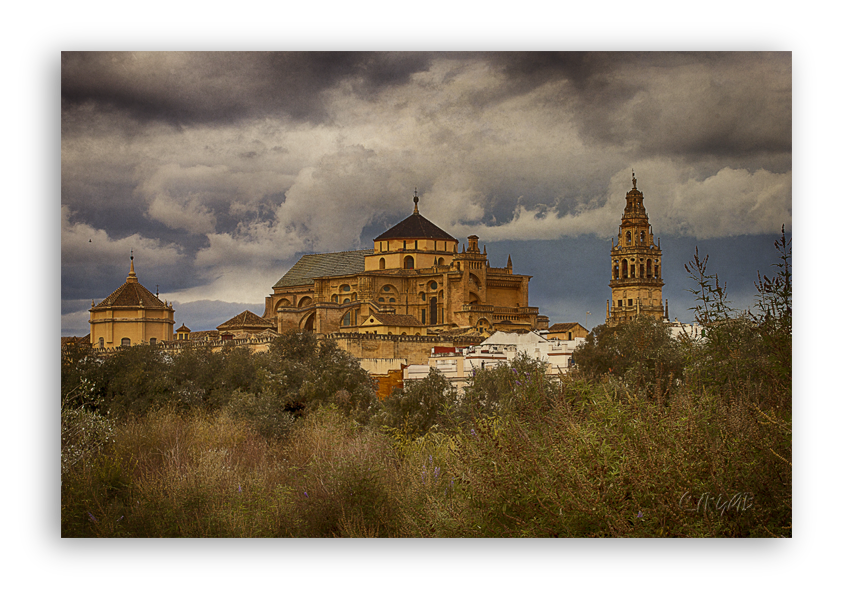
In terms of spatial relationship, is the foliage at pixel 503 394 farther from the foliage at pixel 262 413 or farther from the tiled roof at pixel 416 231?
the tiled roof at pixel 416 231

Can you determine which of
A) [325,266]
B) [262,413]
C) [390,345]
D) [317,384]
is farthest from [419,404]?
[325,266]

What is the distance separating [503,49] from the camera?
18.0ft

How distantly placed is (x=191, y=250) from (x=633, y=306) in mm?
14120

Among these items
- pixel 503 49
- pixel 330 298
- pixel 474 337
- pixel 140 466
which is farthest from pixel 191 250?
pixel 330 298

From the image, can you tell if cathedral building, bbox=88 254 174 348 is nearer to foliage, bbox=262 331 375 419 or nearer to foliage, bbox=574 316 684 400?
foliage, bbox=262 331 375 419

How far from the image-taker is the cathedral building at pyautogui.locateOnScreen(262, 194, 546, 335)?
5547 centimetres

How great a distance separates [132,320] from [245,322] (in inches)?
1110

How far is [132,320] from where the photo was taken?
79.7 feet

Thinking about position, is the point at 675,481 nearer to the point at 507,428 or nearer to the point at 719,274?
the point at 507,428

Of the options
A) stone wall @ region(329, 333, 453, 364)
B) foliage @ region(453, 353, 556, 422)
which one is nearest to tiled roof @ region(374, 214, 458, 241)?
stone wall @ region(329, 333, 453, 364)

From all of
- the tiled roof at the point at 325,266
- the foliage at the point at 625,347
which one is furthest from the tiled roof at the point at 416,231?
the foliage at the point at 625,347

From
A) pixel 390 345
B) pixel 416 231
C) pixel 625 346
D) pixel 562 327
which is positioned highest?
pixel 416 231

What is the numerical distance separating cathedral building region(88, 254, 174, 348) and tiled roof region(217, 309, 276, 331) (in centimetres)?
2333

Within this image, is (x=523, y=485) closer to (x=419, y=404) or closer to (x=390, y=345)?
(x=419, y=404)
